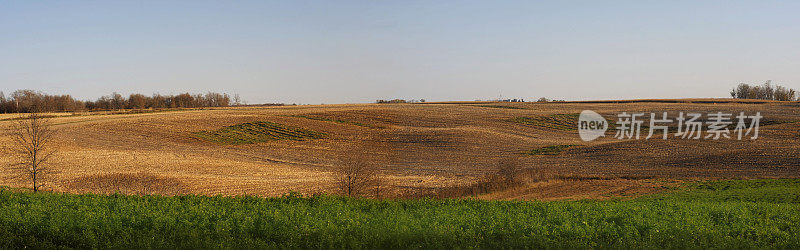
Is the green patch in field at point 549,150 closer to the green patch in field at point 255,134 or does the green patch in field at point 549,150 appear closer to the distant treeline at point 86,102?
the green patch in field at point 255,134

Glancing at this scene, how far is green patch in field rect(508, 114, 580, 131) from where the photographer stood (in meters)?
74.8

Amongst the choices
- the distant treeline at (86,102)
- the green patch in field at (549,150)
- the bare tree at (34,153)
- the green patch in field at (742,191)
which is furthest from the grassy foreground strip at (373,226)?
the distant treeline at (86,102)

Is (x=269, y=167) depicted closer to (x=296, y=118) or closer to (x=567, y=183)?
(x=567, y=183)

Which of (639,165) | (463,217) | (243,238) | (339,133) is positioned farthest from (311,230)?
(339,133)

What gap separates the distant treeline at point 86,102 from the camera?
10050 cm

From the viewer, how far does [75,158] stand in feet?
132

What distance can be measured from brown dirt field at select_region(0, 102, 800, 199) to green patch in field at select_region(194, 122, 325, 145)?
1.81 m

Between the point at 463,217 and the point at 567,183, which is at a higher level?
the point at 463,217

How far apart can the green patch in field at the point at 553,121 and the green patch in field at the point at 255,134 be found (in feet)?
104

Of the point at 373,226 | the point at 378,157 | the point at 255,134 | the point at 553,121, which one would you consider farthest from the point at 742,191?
the point at 553,121

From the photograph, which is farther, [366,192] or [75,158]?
→ [75,158]

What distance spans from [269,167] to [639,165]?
98.9 ft

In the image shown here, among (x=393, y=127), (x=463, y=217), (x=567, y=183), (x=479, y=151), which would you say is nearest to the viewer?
(x=463, y=217)

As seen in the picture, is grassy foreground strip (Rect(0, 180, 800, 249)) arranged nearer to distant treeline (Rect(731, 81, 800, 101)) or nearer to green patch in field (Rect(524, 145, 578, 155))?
green patch in field (Rect(524, 145, 578, 155))
